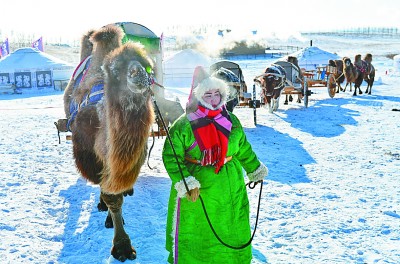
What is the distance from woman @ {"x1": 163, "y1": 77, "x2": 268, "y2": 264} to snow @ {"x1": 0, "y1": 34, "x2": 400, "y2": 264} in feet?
2.73

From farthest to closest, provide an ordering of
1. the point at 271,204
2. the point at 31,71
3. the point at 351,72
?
the point at 31,71 → the point at 351,72 → the point at 271,204

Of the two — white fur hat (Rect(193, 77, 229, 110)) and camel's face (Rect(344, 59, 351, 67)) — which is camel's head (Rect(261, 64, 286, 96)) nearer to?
camel's face (Rect(344, 59, 351, 67))

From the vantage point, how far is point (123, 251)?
12.2 feet

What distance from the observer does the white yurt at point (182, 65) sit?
2588cm

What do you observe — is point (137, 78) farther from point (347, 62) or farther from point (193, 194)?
point (347, 62)

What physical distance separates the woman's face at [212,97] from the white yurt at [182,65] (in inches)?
897

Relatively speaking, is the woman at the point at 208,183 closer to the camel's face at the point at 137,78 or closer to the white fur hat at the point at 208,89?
the white fur hat at the point at 208,89

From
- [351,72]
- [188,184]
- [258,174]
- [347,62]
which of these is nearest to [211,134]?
[188,184]

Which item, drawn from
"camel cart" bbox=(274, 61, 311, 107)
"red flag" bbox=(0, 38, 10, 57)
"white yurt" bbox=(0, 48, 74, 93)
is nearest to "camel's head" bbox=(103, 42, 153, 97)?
"camel cart" bbox=(274, 61, 311, 107)

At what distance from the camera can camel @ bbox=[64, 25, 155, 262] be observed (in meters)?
3.06

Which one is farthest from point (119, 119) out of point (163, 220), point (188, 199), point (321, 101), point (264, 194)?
point (321, 101)

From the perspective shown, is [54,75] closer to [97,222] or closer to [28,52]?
[28,52]

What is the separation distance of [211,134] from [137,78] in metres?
0.70

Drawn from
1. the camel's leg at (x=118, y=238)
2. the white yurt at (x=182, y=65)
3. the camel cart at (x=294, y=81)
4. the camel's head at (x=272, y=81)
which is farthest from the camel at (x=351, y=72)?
the camel's leg at (x=118, y=238)
